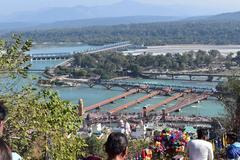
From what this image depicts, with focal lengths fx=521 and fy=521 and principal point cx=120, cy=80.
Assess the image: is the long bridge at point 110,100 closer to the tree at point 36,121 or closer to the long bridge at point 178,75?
the long bridge at point 178,75

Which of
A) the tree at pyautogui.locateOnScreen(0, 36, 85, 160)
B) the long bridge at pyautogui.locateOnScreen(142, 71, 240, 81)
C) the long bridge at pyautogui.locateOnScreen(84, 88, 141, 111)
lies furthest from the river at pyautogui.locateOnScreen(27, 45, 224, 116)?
the tree at pyautogui.locateOnScreen(0, 36, 85, 160)

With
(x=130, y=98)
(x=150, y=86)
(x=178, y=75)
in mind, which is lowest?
(x=178, y=75)

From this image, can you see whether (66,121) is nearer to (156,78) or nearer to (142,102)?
(142,102)

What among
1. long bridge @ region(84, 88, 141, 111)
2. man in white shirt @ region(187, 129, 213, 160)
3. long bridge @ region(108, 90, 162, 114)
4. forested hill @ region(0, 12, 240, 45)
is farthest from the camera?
forested hill @ region(0, 12, 240, 45)

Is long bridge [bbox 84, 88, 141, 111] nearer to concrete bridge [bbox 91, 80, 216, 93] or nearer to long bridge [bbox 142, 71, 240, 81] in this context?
Answer: concrete bridge [bbox 91, 80, 216, 93]

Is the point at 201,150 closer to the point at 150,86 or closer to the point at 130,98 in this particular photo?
the point at 130,98

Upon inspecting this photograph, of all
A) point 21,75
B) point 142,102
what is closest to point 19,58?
point 21,75

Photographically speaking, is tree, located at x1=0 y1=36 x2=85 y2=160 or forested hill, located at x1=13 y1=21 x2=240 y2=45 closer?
tree, located at x1=0 y1=36 x2=85 y2=160

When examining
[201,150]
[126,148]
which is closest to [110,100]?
[201,150]

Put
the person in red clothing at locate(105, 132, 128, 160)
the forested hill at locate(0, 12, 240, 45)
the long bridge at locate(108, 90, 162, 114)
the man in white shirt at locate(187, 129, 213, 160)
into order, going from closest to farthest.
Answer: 1. the person in red clothing at locate(105, 132, 128, 160)
2. the man in white shirt at locate(187, 129, 213, 160)
3. the long bridge at locate(108, 90, 162, 114)
4. the forested hill at locate(0, 12, 240, 45)
